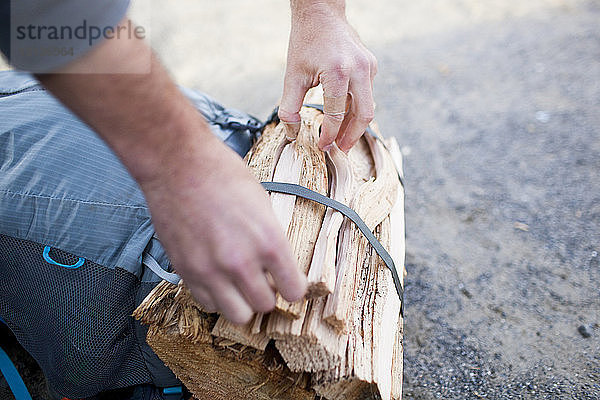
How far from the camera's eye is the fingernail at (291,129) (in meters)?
1.72

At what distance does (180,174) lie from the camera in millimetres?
866

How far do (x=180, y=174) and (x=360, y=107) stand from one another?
35.4 inches

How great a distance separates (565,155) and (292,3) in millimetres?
2308

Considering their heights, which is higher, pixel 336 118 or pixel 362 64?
pixel 362 64

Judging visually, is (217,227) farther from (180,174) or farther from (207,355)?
(207,355)

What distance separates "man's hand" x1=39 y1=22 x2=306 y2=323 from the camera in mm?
834

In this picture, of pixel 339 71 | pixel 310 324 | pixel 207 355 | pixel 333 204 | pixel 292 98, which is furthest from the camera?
pixel 292 98

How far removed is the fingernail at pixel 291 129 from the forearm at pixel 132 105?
856 mm

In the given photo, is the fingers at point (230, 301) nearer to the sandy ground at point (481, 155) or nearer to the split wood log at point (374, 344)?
the split wood log at point (374, 344)

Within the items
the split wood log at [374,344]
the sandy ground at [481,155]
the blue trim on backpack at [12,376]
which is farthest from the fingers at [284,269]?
the blue trim on backpack at [12,376]

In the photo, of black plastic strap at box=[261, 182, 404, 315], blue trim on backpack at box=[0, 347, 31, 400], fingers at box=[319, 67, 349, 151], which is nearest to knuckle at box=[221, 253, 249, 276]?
black plastic strap at box=[261, 182, 404, 315]

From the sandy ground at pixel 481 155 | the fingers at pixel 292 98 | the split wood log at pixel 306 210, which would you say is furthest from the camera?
A: the sandy ground at pixel 481 155

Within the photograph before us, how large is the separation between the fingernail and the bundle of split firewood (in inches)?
3.5

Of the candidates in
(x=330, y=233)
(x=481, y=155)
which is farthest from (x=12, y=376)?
(x=481, y=155)
